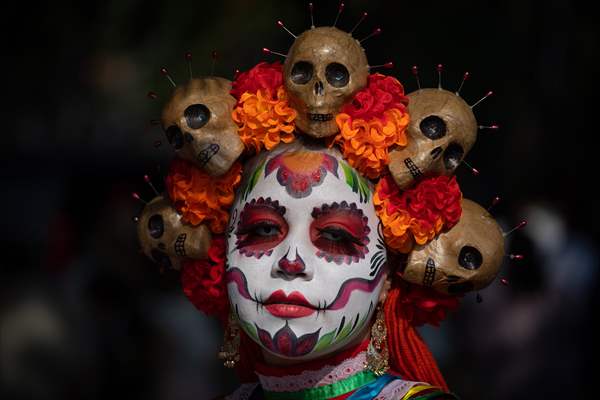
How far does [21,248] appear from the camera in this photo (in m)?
8.30

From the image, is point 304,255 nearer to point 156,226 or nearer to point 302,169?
point 302,169

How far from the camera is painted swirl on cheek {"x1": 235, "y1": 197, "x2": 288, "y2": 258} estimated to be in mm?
5004

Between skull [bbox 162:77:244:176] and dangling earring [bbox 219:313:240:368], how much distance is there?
0.61m

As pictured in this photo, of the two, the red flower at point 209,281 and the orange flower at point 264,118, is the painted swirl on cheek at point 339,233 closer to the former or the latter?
the orange flower at point 264,118

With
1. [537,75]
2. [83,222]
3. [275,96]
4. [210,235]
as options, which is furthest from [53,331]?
[537,75]

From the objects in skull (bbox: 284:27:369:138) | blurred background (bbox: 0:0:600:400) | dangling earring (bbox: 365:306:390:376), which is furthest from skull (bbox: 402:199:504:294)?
blurred background (bbox: 0:0:600:400)

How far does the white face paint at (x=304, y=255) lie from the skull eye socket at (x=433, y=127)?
0.30m

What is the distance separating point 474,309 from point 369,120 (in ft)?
9.86

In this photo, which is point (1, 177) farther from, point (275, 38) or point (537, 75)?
point (537, 75)

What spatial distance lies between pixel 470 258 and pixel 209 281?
1.02 metres

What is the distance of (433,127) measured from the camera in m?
5.04

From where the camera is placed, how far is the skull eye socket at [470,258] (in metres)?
5.10

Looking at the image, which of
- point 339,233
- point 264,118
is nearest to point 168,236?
point 264,118

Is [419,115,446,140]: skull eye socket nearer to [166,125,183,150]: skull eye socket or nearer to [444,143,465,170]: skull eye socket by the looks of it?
[444,143,465,170]: skull eye socket
